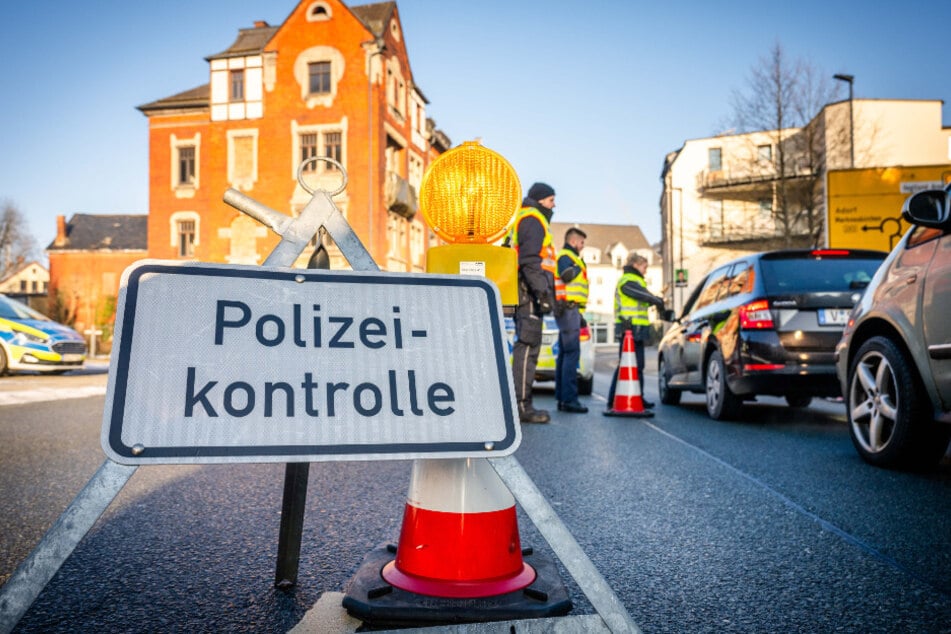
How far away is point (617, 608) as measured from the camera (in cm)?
180

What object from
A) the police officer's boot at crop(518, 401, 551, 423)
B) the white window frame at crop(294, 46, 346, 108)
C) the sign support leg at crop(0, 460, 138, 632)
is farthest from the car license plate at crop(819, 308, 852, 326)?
the white window frame at crop(294, 46, 346, 108)

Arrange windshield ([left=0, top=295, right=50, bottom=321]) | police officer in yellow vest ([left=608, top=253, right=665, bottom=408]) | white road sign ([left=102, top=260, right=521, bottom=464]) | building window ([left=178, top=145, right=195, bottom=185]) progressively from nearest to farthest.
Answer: white road sign ([left=102, top=260, right=521, bottom=464])
police officer in yellow vest ([left=608, top=253, right=665, bottom=408])
windshield ([left=0, top=295, right=50, bottom=321])
building window ([left=178, top=145, right=195, bottom=185])

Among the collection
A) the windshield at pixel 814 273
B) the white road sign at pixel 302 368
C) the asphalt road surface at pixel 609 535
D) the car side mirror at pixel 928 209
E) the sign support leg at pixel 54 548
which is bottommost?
the asphalt road surface at pixel 609 535

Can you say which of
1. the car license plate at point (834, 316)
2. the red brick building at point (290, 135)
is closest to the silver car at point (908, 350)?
the car license plate at point (834, 316)

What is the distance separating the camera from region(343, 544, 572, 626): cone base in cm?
213

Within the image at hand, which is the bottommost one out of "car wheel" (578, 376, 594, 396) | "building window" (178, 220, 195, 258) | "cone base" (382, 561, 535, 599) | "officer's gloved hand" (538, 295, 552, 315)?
"car wheel" (578, 376, 594, 396)

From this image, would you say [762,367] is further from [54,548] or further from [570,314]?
[54,548]

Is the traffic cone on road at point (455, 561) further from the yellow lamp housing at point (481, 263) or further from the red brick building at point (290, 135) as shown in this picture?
the red brick building at point (290, 135)

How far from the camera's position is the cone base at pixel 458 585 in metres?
2.23

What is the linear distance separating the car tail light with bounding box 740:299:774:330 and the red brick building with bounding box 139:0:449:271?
26.7 metres

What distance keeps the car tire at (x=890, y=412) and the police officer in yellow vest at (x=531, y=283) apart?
286cm

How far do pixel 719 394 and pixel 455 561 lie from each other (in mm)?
6302

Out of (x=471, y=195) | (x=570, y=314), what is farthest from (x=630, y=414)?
(x=471, y=195)

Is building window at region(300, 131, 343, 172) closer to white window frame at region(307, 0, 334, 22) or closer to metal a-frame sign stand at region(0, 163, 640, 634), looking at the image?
white window frame at region(307, 0, 334, 22)
